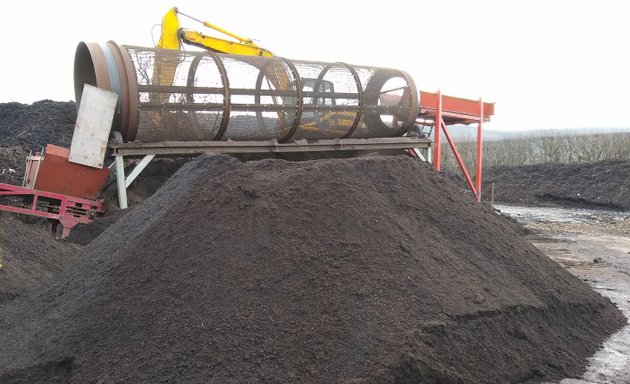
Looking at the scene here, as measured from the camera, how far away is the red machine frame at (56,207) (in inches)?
304

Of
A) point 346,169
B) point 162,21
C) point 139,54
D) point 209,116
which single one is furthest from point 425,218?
point 162,21

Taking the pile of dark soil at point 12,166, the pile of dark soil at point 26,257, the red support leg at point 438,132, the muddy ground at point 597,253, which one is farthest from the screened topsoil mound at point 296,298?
the red support leg at point 438,132

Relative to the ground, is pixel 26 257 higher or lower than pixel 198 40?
lower

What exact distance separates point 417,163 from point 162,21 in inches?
297

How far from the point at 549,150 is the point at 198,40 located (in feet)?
70.1

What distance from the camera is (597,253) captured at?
9914 mm

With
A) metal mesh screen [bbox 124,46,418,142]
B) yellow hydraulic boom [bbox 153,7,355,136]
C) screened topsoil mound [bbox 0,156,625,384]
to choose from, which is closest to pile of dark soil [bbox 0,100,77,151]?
yellow hydraulic boom [bbox 153,7,355,136]

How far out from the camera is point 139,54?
890 centimetres

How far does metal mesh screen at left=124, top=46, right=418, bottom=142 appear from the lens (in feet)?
28.9

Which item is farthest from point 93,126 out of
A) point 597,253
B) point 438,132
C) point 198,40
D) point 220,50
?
point 597,253

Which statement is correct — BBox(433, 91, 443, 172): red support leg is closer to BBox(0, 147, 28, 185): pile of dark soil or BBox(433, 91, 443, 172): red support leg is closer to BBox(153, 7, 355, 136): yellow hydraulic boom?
BBox(153, 7, 355, 136): yellow hydraulic boom

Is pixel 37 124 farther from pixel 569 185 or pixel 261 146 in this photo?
pixel 569 185

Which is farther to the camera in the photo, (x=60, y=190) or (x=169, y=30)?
(x=169, y=30)

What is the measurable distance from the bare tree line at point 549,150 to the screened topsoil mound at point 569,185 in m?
1.62
